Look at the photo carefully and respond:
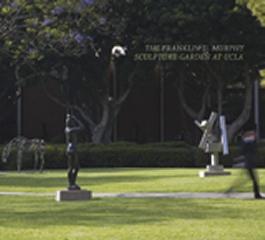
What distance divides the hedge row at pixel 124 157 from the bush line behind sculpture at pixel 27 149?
2.39 feet

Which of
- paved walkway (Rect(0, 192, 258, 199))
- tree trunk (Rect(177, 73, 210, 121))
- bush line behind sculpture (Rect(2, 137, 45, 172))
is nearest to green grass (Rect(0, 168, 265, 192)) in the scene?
paved walkway (Rect(0, 192, 258, 199))

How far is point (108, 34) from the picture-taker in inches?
1442

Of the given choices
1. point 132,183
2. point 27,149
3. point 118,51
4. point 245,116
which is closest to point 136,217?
point 132,183

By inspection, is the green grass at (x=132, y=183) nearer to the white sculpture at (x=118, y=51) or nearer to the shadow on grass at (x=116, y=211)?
the shadow on grass at (x=116, y=211)

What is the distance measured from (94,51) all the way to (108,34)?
141cm

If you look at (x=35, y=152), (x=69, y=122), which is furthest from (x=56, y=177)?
(x=69, y=122)

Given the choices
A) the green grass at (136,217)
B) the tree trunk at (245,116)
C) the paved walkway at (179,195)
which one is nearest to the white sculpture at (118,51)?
the tree trunk at (245,116)

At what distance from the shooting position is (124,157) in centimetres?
3531

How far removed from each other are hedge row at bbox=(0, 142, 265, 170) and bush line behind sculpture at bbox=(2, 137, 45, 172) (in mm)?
730

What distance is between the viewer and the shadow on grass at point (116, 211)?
46.1ft

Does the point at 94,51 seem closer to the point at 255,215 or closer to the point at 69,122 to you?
the point at 69,122

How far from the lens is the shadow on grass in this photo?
1404cm

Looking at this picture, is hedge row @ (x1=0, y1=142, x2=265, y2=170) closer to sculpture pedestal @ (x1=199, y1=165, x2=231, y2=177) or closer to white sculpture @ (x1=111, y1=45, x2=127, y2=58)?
white sculpture @ (x1=111, y1=45, x2=127, y2=58)

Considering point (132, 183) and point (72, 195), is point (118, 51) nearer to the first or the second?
point (132, 183)
